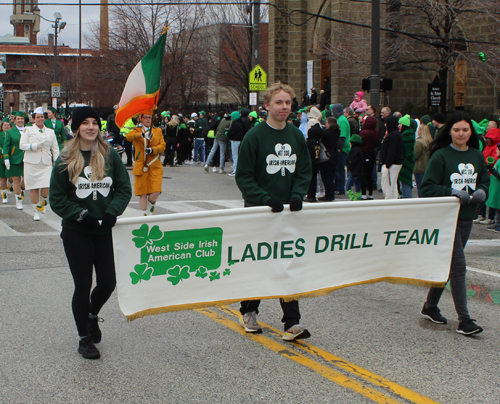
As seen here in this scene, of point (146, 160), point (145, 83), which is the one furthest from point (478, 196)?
point (146, 160)

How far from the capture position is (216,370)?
4625 mm

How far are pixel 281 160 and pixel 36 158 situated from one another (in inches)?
311

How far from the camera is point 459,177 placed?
5609 millimetres

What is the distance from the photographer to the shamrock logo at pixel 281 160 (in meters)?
5.17

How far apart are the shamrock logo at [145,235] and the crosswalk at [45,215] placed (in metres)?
6.22

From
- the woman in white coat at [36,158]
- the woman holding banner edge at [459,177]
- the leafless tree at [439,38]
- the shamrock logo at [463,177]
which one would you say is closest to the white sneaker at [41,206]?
the woman in white coat at [36,158]

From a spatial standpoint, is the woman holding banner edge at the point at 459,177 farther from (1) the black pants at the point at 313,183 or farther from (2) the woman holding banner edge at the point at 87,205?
(1) the black pants at the point at 313,183

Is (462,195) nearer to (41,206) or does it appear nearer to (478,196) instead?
(478,196)

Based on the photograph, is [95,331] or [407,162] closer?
[95,331]

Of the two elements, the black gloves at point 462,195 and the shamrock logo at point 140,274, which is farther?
the black gloves at point 462,195

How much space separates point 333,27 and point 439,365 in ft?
89.9

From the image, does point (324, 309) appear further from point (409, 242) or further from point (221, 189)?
point (221, 189)

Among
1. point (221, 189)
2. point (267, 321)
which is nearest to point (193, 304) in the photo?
point (267, 321)

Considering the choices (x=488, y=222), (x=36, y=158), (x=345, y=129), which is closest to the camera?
(x=36, y=158)
